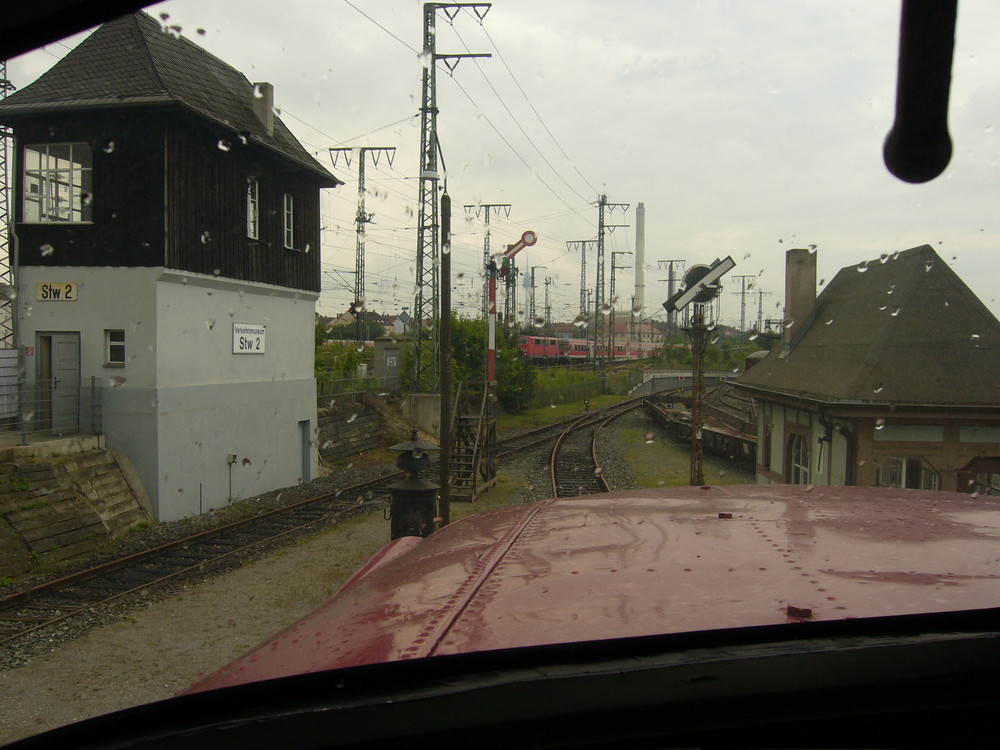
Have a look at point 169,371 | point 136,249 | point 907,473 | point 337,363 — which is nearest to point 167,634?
point 169,371

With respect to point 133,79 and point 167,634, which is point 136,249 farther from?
point 167,634

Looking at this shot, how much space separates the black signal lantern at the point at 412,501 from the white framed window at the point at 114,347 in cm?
578

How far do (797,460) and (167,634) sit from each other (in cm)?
1047

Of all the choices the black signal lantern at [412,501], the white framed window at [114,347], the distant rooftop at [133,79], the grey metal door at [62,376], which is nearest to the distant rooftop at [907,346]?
the black signal lantern at [412,501]

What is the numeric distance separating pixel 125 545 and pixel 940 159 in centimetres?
1147

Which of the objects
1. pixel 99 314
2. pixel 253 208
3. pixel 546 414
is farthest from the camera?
pixel 546 414

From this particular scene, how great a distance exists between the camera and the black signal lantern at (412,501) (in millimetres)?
9898

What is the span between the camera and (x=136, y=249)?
488 inches

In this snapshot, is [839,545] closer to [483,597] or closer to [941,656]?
[483,597]

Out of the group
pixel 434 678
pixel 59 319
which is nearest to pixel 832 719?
pixel 434 678

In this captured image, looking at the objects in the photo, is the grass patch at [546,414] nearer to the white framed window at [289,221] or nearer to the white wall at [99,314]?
the white framed window at [289,221]

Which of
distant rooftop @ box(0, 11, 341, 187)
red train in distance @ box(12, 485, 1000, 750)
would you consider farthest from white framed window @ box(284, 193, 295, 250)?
red train in distance @ box(12, 485, 1000, 750)

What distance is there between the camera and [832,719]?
114 cm

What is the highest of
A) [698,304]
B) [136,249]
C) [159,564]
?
[136,249]
